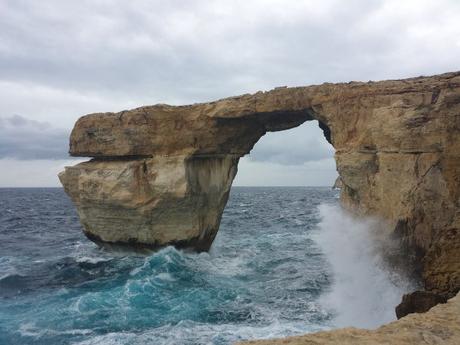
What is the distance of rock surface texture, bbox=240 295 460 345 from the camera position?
4.44 meters

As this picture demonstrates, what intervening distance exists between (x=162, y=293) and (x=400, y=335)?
11.3 m

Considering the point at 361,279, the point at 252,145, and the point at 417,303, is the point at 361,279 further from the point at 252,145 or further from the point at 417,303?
the point at 252,145

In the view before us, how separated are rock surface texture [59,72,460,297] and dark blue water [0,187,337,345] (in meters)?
2.14

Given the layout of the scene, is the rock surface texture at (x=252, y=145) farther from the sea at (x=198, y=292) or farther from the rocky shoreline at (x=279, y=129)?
the sea at (x=198, y=292)

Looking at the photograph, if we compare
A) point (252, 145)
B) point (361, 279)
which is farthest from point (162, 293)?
point (252, 145)

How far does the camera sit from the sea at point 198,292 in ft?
36.9

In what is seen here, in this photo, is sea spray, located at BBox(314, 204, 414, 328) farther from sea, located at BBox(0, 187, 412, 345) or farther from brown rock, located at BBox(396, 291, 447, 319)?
brown rock, located at BBox(396, 291, 447, 319)

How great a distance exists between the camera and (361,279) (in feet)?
45.6

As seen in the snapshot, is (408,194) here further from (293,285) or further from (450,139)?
(293,285)

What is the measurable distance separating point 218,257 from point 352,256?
7.53 meters

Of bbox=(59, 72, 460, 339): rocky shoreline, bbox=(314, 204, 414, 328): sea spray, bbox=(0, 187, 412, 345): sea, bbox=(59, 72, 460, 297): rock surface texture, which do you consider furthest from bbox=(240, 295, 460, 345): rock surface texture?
bbox=(314, 204, 414, 328): sea spray

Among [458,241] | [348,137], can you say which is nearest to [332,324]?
[458,241]

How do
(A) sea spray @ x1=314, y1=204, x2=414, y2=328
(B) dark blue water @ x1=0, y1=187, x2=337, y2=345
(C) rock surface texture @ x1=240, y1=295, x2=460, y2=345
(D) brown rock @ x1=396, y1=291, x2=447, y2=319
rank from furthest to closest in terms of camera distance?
(A) sea spray @ x1=314, y1=204, x2=414, y2=328, (B) dark blue water @ x1=0, y1=187, x2=337, y2=345, (D) brown rock @ x1=396, y1=291, x2=447, y2=319, (C) rock surface texture @ x1=240, y1=295, x2=460, y2=345

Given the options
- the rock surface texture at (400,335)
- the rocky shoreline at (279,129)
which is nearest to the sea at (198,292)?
the rocky shoreline at (279,129)
